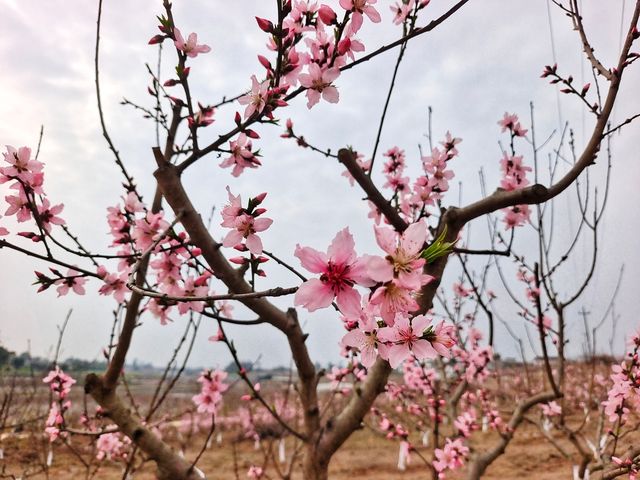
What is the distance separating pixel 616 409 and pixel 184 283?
2.49 metres

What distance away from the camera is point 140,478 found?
28.1 ft

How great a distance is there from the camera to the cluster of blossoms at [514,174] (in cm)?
299

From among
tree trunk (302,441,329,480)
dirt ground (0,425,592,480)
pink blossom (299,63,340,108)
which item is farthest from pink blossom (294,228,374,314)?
dirt ground (0,425,592,480)

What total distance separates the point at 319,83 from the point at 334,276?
0.91 metres

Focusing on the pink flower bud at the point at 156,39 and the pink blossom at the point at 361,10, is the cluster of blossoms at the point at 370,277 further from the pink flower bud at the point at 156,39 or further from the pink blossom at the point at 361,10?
the pink flower bud at the point at 156,39

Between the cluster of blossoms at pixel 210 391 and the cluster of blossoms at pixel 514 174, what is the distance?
246 centimetres

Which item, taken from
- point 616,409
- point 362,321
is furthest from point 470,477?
point 362,321

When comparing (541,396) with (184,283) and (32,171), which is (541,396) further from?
(32,171)

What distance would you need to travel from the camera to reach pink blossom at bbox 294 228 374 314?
0.81 metres

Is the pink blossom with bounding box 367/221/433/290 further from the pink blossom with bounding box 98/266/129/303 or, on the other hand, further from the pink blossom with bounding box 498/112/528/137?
the pink blossom with bounding box 498/112/528/137

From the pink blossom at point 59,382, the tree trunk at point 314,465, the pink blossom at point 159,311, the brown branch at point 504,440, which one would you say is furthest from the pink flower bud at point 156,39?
the brown branch at point 504,440

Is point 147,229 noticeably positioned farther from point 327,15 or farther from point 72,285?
point 327,15

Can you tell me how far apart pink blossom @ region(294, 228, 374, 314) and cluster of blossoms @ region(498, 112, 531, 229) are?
8.02 ft

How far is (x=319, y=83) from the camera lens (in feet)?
4.91
